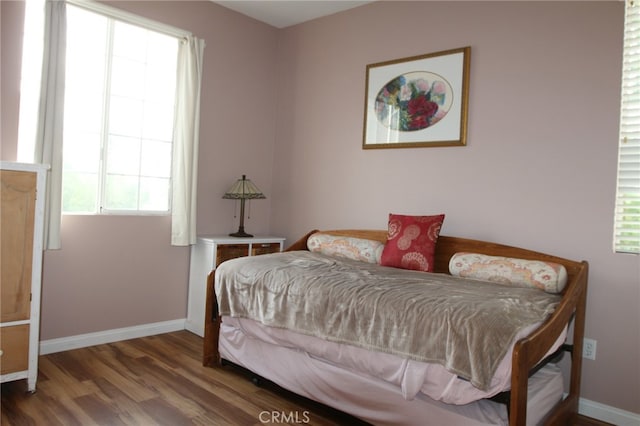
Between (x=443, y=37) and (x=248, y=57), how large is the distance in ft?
5.57

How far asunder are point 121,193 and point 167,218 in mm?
393

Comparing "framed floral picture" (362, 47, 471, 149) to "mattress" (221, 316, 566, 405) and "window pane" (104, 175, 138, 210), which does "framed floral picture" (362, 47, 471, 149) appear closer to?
"mattress" (221, 316, 566, 405)

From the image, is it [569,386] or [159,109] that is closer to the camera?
[569,386]

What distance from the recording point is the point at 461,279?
2.45 metres

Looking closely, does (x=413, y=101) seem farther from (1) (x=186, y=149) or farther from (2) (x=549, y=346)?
(2) (x=549, y=346)

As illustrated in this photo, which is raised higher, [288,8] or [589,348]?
[288,8]

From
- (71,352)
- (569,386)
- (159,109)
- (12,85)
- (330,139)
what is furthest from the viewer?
(330,139)

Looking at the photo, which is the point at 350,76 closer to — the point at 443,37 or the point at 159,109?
the point at 443,37

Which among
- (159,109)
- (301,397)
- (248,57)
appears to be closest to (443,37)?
(248,57)

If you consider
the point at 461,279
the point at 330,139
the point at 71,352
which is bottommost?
the point at 71,352

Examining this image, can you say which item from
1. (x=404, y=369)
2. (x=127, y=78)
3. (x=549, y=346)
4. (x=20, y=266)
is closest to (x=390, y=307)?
(x=404, y=369)

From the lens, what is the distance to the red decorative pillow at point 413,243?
2.72m

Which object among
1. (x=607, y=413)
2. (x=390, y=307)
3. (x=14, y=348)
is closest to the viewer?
(x=390, y=307)

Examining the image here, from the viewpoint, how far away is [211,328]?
2773 mm
